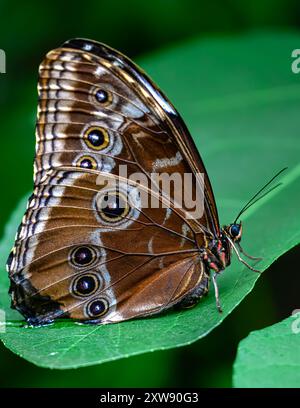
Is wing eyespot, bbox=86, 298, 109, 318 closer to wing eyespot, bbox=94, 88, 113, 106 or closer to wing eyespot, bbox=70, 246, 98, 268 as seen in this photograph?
wing eyespot, bbox=70, 246, 98, 268

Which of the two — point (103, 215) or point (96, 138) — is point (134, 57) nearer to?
point (96, 138)

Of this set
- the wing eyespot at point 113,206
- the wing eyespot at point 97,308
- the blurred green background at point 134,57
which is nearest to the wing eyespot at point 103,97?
the wing eyespot at point 113,206

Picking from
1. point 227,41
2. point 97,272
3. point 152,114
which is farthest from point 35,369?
point 227,41

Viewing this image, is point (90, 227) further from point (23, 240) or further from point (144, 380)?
point (144, 380)

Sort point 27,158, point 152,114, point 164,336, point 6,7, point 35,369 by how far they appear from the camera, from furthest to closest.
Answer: point 6,7 → point 27,158 → point 35,369 → point 152,114 → point 164,336

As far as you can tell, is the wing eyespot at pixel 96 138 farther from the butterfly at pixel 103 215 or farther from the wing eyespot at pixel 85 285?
the wing eyespot at pixel 85 285

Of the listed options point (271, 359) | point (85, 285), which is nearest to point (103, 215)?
point (85, 285)
